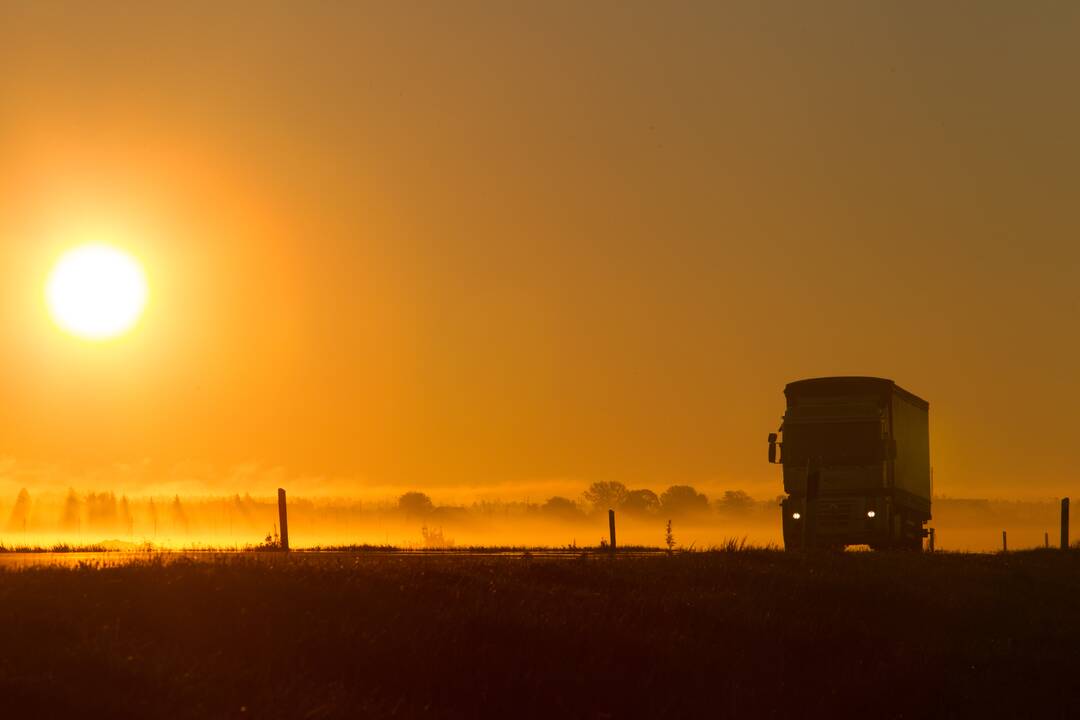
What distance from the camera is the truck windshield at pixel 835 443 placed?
39.3 meters

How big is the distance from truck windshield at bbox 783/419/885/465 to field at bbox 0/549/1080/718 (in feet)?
46.3

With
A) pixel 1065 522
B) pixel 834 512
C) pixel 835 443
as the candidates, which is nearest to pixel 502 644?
pixel 835 443

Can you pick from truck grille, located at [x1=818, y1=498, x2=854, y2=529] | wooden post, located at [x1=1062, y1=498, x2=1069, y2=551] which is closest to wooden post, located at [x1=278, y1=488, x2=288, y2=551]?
truck grille, located at [x1=818, y1=498, x2=854, y2=529]

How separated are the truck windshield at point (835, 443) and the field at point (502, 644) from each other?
14114mm

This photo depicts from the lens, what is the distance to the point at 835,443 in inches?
1556

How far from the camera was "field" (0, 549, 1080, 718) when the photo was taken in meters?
14.2

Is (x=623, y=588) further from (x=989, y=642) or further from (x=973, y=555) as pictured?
(x=973, y=555)

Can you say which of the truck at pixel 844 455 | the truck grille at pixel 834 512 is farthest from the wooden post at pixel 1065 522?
the truck grille at pixel 834 512

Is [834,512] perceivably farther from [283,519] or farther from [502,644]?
[502,644]

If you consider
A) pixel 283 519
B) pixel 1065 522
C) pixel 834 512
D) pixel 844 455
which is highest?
pixel 844 455

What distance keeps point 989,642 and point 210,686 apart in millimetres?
14229

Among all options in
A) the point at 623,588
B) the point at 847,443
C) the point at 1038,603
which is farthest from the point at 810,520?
the point at 623,588

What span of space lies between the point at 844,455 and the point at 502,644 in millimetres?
23945

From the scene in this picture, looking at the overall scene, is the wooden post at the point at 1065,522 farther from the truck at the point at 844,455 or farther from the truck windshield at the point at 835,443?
the truck windshield at the point at 835,443
